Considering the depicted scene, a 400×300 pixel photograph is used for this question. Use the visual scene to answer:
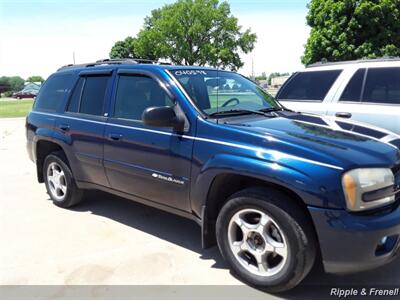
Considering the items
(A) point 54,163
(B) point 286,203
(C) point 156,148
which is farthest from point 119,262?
(A) point 54,163

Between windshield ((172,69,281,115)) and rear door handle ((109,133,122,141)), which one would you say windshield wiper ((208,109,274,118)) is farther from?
rear door handle ((109,133,122,141))

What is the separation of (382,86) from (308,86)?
43.4 inches

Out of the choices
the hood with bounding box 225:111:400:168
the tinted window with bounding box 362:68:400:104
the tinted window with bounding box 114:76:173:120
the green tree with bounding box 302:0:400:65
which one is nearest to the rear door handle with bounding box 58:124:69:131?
the tinted window with bounding box 114:76:173:120

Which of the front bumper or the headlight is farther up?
the headlight

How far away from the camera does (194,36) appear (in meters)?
53.8

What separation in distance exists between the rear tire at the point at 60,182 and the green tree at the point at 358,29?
1434cm

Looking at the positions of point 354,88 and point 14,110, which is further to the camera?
point 14,110

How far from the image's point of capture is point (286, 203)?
3049mm

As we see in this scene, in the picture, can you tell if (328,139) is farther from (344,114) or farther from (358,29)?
(358,29)

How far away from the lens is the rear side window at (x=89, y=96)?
4.71m

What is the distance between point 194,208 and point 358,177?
4.90 feet

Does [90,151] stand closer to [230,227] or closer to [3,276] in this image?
[3,276]

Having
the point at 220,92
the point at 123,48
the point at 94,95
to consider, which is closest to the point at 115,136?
the point at 94,95

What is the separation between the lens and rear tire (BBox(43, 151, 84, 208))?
17.2 feet
